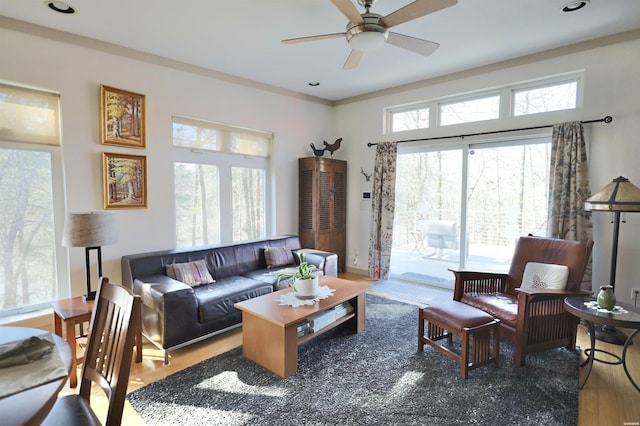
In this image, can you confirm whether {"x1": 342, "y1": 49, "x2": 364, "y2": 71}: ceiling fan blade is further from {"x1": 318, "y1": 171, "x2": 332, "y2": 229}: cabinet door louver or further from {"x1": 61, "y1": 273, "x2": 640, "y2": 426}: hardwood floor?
{"x1": 61, "y1": 273, "x2": 640, "y2": 426}: hardwood floor

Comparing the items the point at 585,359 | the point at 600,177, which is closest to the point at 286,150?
the point at 600,177

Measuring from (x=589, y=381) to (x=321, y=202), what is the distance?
11.7 ft

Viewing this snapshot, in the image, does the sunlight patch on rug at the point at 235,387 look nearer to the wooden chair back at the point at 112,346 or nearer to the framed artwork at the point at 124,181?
the wooden chair back at the point at 112,346

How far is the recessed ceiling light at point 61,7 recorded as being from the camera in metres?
2.56

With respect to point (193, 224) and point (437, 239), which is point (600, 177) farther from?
point (193, 224)

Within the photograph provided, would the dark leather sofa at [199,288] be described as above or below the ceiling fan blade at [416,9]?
below

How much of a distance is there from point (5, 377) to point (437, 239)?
4.53 metres

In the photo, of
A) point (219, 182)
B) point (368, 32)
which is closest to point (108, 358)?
point (368, 32)

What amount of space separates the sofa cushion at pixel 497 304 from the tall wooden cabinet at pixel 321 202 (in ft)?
8.07

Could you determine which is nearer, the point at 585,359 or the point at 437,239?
the point at 585,359

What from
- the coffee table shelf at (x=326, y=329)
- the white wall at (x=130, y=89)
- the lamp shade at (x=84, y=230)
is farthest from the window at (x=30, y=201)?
the coffee table shelf at (x=326, y=329)

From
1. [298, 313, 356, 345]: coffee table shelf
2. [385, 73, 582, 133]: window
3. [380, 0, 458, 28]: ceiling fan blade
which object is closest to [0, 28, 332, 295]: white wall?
[385, 73, 582, 133]: window

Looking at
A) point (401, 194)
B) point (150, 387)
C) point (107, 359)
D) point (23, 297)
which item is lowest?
point (150, 387)

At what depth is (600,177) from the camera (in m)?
3.37
